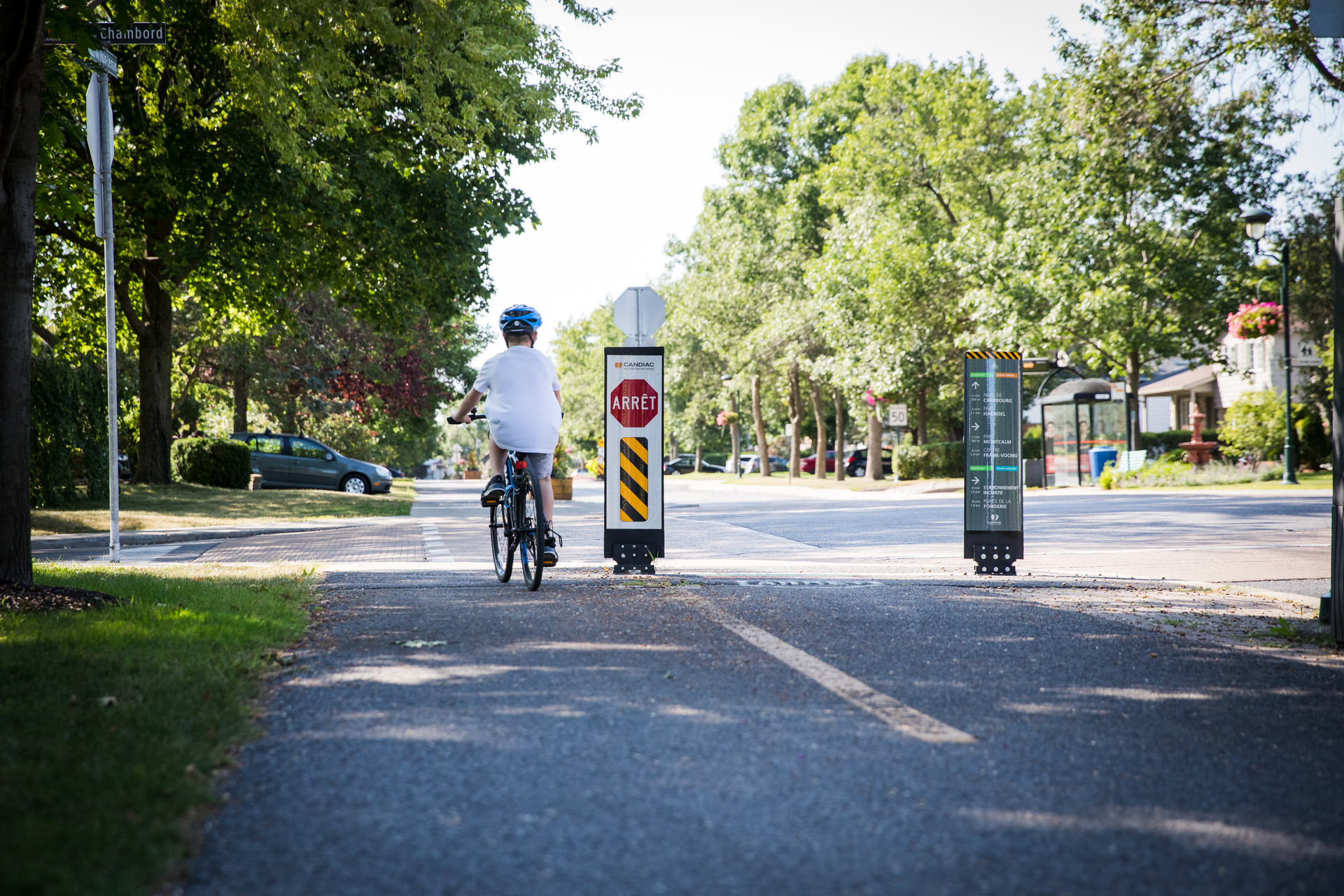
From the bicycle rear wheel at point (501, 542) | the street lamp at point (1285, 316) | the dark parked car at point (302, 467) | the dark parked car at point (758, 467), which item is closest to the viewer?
the bicycle rear wheel at point (501, 542)

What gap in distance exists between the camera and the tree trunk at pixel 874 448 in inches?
1603

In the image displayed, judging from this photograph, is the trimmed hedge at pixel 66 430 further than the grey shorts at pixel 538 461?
Yes

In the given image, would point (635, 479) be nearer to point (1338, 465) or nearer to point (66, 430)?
point (1338, 465)

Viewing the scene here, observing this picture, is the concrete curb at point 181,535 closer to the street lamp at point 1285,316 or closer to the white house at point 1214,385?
the street lamp at point 1285,316

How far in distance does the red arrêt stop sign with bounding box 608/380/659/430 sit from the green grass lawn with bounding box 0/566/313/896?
340 centimetres

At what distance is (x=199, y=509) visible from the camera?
59.9 ft

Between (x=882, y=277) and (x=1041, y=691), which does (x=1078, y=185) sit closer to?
(x=882, y=277)

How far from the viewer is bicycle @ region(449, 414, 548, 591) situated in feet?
25.3

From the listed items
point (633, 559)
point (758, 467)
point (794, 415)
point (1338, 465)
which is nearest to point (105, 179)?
point (633, 559)

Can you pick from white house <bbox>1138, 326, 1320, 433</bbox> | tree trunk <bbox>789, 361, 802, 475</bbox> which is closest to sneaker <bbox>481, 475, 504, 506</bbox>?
white house <bbox>1138, 326, 1320, 433</bbox>

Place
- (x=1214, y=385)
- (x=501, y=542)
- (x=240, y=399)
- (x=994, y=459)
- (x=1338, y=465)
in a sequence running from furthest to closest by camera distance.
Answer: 1. (x=1214, y=385)
2. (x=240, y=399)
3. (x=994, y=459)
4. (x=501, y=542)
5. (x=1338, y=465)

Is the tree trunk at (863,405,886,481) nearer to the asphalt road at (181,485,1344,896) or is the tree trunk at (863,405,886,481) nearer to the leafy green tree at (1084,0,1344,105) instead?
the leafy green tree at (1084,0,1344,105)

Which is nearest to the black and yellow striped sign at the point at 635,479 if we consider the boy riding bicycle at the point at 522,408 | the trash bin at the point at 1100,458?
the boy riding bicycle at the point at 522,408

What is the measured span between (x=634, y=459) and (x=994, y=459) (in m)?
3.05
